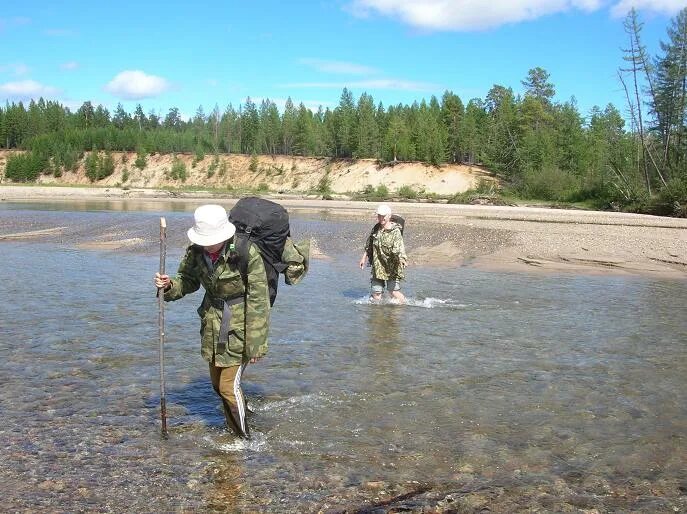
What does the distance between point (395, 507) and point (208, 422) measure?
250 cm

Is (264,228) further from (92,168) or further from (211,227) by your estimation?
(92,168)

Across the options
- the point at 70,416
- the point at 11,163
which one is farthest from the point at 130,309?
the point at 11,163

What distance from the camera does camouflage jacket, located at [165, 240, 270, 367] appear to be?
222 inches

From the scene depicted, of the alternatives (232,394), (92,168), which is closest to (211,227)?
(232,394)

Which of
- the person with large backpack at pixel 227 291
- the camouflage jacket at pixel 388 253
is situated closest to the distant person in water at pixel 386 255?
the camouflage jacket at pixel 388 253

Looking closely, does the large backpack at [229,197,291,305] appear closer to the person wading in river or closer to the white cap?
the person wading in river

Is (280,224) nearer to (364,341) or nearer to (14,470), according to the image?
(14,470)

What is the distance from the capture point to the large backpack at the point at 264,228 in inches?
227

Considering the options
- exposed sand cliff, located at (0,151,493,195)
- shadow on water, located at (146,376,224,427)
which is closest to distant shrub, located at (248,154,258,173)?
exposed sand cliff, located at (0,151,493,195)

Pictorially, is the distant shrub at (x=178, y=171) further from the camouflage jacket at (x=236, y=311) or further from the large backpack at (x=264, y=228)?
the camouflage jacket at (x=236, y=311)

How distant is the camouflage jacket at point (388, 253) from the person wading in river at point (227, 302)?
678 cm

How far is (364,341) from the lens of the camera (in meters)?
10.2

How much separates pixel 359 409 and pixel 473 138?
297 ft

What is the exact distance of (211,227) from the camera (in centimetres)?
544
